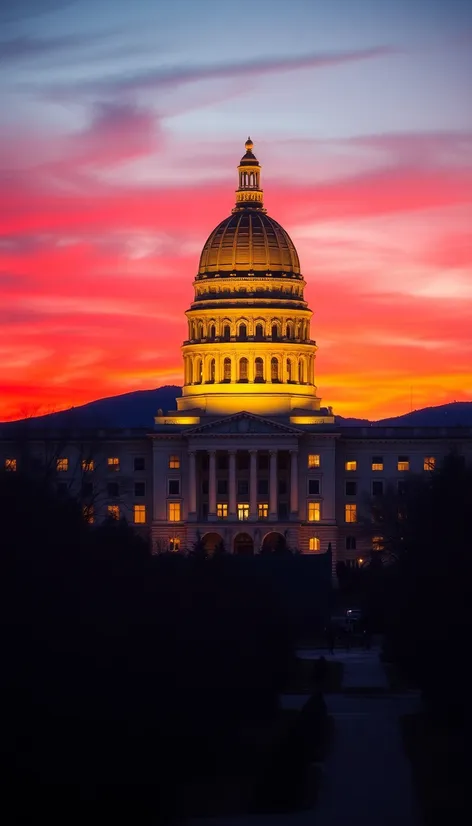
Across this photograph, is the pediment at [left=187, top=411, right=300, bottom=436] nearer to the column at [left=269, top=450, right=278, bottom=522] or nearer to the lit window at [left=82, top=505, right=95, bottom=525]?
the column at [left=269, top=450, right=278, bottom=522]

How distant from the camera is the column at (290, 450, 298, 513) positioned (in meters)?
196

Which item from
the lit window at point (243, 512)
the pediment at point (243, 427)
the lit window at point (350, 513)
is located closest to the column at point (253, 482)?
the lit window at point (243, 512)

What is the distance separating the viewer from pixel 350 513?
19962 cm

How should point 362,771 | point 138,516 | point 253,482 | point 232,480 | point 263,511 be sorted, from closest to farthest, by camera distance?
1. point 362,771
2. point 253,482
3. point 263,511
4. point 232,480
5. point 138,516

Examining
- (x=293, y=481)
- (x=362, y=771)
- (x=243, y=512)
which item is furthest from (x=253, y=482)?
(x=362, y=771)

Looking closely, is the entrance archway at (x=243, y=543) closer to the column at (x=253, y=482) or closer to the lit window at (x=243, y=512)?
the lit window at (x=243, y=512)

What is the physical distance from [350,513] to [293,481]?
19.2 feet

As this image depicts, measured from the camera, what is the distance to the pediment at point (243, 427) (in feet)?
648

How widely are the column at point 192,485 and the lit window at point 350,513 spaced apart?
11705 mm

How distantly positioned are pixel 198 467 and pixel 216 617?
A: 133m

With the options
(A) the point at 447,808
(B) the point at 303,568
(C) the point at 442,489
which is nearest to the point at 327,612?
(B) the point at 303,568

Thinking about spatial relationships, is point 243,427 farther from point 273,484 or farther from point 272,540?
point 272,540

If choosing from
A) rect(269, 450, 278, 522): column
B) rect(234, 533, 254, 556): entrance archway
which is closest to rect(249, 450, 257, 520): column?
rect(269, 450, 278, 522): column

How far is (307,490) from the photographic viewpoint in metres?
198
